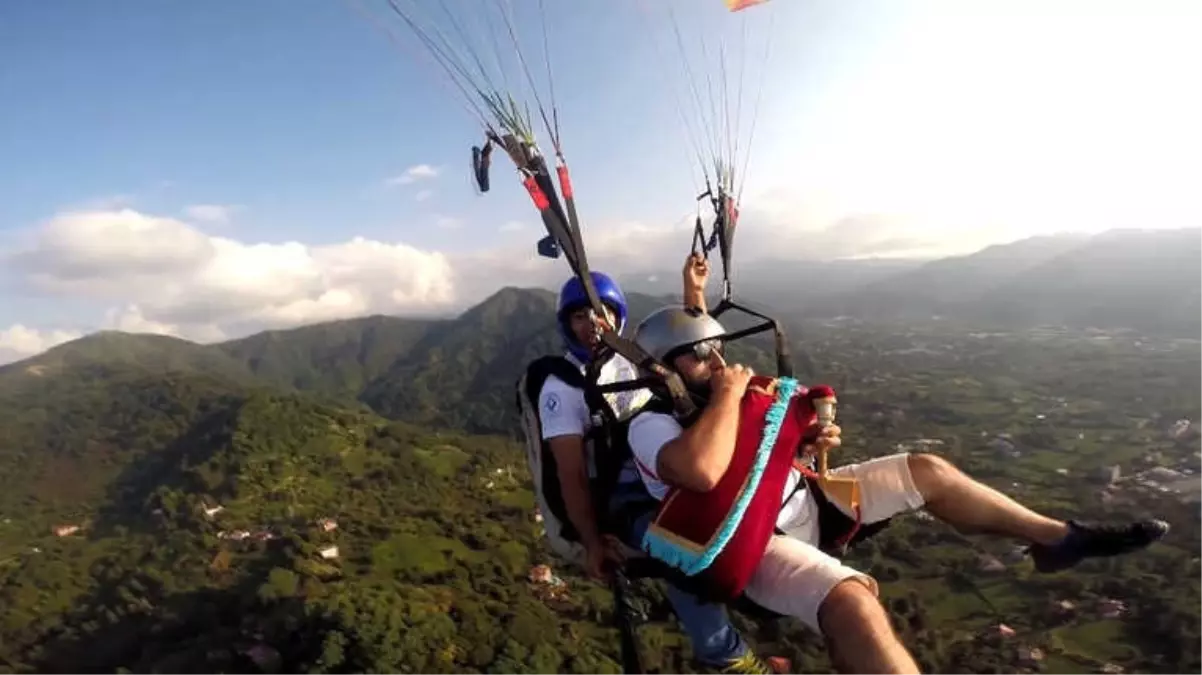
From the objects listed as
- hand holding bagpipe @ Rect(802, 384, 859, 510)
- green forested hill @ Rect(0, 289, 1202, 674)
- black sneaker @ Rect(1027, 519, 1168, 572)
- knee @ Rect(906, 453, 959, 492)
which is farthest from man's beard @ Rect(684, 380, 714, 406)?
green forested hill @ Rect(0, 289, 1202, 674)

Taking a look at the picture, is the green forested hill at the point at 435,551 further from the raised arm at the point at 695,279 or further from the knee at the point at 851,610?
the knee at the point at 851,610

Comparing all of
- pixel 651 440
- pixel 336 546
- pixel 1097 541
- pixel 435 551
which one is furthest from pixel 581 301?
pixel 336 546

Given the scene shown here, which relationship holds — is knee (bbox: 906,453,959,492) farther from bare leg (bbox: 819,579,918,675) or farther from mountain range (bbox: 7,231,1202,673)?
mountain range (bbox: 7,231,1202,673)

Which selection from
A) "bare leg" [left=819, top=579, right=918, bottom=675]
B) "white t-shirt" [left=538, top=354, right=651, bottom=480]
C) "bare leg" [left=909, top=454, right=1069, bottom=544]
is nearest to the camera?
"bare leg" [left=819, top=579, right=918, bottom=675]

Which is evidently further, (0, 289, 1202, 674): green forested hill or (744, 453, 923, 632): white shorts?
(0, 289, 1202, 674): green forested hill

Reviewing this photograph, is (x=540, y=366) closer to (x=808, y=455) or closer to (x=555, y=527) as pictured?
(x=555, y=527)

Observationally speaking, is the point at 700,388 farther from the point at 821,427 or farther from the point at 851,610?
the point at 851,610
